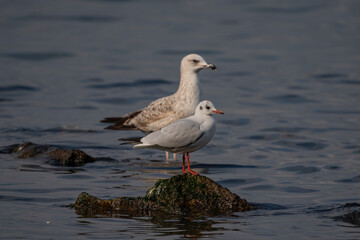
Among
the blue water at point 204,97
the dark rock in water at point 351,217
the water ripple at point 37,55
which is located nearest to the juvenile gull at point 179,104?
the blue water at point 204,97

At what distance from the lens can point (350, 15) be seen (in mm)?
24125

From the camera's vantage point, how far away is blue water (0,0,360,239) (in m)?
6.91

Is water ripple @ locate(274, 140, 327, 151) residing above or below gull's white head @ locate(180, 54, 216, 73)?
below

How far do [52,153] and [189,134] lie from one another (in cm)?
269

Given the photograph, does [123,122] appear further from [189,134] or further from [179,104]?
[189,134]

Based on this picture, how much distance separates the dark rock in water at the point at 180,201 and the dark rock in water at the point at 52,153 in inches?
87.4

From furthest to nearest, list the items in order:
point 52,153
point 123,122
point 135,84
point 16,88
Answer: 1. point 135,84
2. point 16,88
3. point 123,122
4. point 52,153

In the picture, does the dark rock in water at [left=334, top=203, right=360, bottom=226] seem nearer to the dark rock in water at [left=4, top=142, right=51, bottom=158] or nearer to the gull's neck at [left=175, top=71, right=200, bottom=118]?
the gull's neck at [left=175, top=71, right=200, bottom=118]

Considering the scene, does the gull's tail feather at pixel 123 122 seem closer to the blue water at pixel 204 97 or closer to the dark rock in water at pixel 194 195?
the blue water at pixel 204 97

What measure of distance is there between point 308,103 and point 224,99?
5.73 feet

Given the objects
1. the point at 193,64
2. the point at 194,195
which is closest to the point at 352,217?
the point at 194,195

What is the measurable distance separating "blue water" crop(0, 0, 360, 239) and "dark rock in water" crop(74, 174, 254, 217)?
7.9 inches

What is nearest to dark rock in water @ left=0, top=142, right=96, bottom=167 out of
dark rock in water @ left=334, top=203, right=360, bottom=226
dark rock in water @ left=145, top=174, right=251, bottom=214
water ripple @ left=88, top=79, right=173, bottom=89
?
dark rock in water @ left=145, top=174, right=251, bottom=214

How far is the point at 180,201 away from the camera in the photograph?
7.07 m
